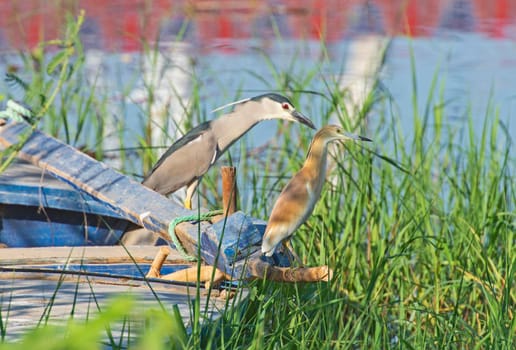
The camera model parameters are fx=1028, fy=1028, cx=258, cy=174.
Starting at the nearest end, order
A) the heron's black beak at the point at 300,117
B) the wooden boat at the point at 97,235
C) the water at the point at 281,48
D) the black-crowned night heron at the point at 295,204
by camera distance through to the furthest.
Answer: the black-crowned night heron at the point at 295,204
the wooden boat at the point at 97,235
the heron's black beak at the point at 300,117
the water at the point at 281,48

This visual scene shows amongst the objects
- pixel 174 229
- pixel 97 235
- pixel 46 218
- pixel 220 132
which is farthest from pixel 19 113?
pixel 174 229

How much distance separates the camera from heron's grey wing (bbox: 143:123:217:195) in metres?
3.23

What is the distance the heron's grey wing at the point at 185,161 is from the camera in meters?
3.23

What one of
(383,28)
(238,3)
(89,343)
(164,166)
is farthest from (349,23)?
(89,343)

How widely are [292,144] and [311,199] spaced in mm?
2523

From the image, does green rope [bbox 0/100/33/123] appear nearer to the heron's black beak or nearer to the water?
the heron's black beak

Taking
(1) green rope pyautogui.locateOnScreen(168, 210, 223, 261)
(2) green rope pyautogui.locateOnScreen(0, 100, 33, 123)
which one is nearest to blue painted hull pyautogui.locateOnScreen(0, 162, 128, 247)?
(2) green rope pyautogui.locateOnScreen(0, 100, 33, 123)

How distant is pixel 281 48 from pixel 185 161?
15.1 feet

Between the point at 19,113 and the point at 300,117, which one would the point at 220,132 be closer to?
the point at 300,117

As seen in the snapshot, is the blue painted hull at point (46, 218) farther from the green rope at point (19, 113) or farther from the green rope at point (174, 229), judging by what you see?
the green rope at point (174, 229)

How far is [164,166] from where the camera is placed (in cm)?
337

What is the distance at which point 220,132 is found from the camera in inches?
129

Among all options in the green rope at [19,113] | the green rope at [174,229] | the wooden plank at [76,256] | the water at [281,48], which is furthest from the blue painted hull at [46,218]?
the water at [281,48]

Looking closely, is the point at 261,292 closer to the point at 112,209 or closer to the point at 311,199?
the point at 311,199
